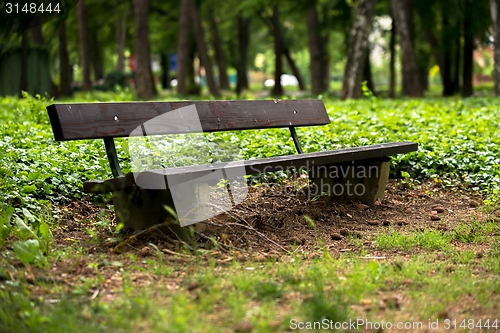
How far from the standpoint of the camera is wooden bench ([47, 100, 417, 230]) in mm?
3865

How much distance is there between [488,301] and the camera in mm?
3139

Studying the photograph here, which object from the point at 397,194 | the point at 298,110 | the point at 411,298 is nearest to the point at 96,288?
the point at 411,298

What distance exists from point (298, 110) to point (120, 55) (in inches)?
903

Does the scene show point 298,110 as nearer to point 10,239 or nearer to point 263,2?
point 10,239

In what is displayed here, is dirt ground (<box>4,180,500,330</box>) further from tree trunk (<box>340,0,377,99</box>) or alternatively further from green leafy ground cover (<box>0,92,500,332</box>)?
tree trunk (<box>340,0,377,99</box>)

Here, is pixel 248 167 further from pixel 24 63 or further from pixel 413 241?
pixel 24 63

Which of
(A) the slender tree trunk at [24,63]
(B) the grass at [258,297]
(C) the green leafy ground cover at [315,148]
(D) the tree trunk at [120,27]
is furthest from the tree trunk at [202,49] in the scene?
(B) the grass at [258,297]

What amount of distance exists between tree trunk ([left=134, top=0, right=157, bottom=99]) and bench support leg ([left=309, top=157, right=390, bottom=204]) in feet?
38.2

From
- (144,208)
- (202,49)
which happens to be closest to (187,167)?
(144,208)

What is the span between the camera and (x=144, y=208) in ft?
13.3

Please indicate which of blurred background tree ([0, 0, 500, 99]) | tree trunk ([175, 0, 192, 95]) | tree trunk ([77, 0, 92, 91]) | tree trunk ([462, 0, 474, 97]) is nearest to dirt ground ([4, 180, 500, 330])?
blurred background tree ([0, 0, 500, 99])

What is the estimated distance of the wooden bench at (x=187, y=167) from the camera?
3.87 meters

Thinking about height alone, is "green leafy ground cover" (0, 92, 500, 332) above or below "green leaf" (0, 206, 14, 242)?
below

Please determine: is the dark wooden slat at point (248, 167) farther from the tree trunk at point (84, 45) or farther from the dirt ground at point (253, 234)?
the tree trunk at point (84, 45)
